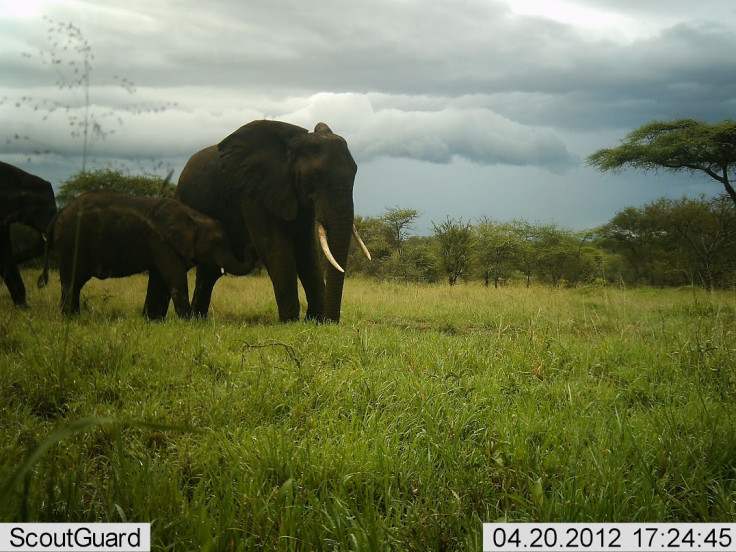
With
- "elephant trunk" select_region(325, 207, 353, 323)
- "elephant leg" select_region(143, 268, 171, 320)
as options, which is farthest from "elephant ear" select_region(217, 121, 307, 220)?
"elephant leg" select_region(143, 268, 171, 320)

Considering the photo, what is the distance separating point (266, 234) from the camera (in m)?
7.47

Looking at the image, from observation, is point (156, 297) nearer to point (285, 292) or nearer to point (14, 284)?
point (285, 292)

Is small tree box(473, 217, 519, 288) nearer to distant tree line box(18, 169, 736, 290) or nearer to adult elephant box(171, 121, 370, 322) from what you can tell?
distant tree line box(18, 169, 736, 290)

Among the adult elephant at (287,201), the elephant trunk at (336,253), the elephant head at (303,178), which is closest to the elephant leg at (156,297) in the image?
the adult elephant at (287,201)

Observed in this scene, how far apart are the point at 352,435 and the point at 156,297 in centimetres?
555

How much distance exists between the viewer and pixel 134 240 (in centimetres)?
702

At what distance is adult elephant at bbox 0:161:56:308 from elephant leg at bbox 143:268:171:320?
4.91ft

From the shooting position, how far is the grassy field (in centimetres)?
211

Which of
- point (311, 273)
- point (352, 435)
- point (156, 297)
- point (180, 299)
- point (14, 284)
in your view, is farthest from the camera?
point (311, 273)

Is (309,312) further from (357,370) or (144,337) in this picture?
(357,370)

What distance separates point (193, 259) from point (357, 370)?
3.95 metres

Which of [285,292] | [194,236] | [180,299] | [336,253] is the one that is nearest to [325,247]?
[336,253]

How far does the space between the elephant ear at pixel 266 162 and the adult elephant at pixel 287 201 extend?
13 mm

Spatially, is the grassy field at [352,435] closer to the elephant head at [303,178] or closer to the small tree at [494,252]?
the elephant head at [303,178]
